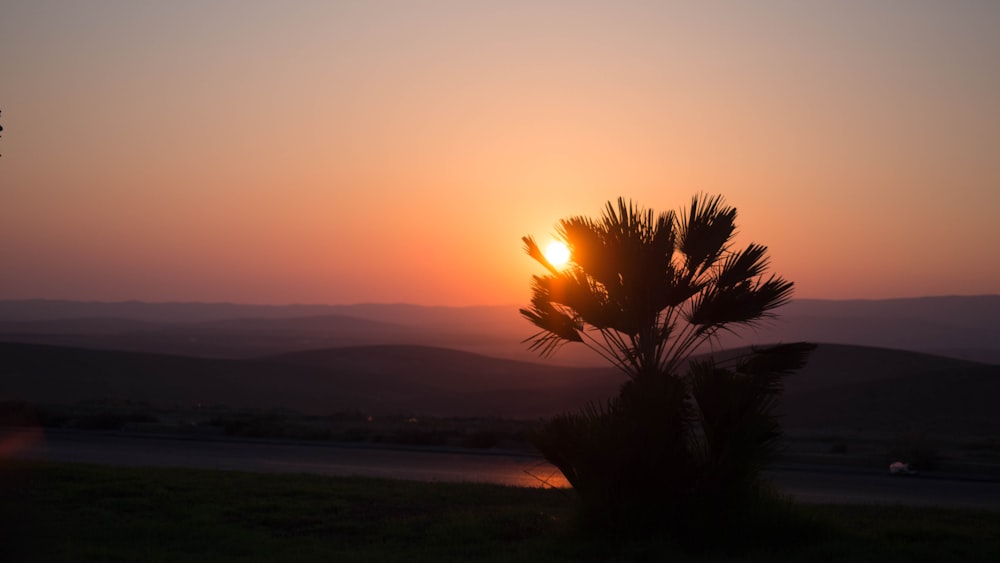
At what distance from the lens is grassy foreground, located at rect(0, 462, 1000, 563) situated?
10133 millimetres

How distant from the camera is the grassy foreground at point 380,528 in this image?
10133 millimetres

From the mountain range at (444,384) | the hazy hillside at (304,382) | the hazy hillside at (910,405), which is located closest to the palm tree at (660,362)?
the hazy hillside at (910,405)

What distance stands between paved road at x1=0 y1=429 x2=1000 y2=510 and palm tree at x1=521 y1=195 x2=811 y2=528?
223 inches

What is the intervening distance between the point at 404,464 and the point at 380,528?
1092 cm

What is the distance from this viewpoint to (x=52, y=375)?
212ft

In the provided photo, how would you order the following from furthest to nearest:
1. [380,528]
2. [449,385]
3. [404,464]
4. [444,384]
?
[444,384], [449,385], [404,464], [380,528]

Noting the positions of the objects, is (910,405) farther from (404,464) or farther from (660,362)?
(660,362)

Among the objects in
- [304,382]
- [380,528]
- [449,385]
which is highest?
[304,382]

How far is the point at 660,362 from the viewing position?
12344 mm

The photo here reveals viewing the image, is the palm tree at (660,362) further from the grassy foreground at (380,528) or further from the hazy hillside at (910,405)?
the hazy hillside at (910,405)

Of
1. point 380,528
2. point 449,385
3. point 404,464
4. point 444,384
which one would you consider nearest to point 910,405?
point 404,464

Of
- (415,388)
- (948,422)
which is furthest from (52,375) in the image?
(948,422)

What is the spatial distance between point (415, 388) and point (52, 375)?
27.6 m

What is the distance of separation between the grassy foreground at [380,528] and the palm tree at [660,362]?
0.66 m
